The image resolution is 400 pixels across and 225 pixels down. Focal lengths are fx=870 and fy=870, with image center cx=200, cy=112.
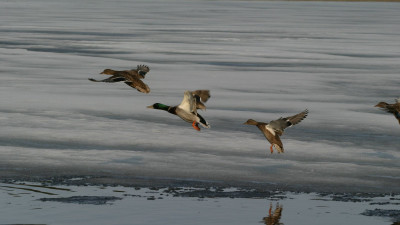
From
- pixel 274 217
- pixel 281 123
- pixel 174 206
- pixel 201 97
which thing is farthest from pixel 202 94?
pixel 274 217

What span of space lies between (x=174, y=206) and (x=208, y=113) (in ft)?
21.2

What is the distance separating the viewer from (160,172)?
34.8ft

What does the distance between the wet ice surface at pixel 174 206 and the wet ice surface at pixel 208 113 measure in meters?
0.57

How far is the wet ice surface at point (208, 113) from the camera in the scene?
10836mm

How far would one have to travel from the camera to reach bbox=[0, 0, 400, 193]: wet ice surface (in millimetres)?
10836

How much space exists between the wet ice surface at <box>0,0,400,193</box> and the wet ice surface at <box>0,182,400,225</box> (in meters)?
0.57

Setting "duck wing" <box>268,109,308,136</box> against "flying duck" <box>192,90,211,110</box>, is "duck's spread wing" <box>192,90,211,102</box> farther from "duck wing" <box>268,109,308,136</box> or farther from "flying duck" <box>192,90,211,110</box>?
"duck wing" <box>268,109,308,136</box>

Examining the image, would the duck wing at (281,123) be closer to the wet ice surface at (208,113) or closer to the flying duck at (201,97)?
the wet ice surface at (208,113)

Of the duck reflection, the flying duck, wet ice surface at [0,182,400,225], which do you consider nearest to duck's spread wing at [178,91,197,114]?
the flying duck

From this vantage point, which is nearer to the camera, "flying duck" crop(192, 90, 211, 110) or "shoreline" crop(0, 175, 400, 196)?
"shoreline" crop(0, 175, 400, 196)

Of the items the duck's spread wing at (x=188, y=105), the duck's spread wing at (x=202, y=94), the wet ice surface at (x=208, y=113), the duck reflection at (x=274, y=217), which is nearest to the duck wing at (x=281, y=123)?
the wet ice surface at (x=208, y=113)

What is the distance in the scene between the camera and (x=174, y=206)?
8930 mm

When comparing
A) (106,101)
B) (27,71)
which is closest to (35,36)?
(27,71)

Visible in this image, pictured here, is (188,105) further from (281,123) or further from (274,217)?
(274,217)
